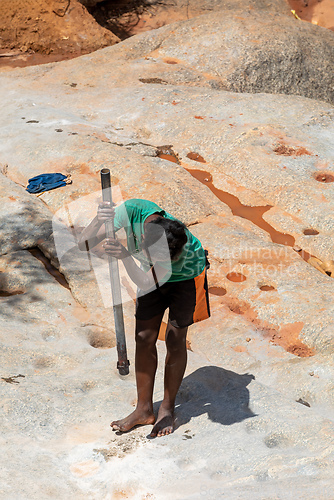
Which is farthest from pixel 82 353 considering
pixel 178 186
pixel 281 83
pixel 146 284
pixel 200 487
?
pixel 281 83

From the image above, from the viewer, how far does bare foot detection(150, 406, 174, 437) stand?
9.41 ft

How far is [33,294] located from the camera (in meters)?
4.41

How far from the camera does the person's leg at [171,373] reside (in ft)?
9.51

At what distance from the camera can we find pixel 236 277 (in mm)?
4961

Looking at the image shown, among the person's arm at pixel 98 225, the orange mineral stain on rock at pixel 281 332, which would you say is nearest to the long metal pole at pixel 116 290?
the person's arm at pixel 98 225

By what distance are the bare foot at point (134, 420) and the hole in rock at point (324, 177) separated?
438 centimetres

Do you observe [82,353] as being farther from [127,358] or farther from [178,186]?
[178,186]

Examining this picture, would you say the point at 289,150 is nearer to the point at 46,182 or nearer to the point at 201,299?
the point at 46,182

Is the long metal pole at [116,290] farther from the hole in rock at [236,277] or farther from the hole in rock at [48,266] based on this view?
the hole in rock at [236,277]

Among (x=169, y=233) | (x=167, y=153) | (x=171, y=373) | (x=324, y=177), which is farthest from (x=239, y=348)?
(x=167, y=153)

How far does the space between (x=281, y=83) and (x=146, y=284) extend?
26.7 feet

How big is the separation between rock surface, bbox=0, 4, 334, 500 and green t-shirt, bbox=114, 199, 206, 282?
34.4 inches

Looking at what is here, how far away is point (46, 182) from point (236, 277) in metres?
2.56

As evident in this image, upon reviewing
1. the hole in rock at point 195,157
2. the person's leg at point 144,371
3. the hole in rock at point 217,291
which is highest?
the person's leg at point 144,371
